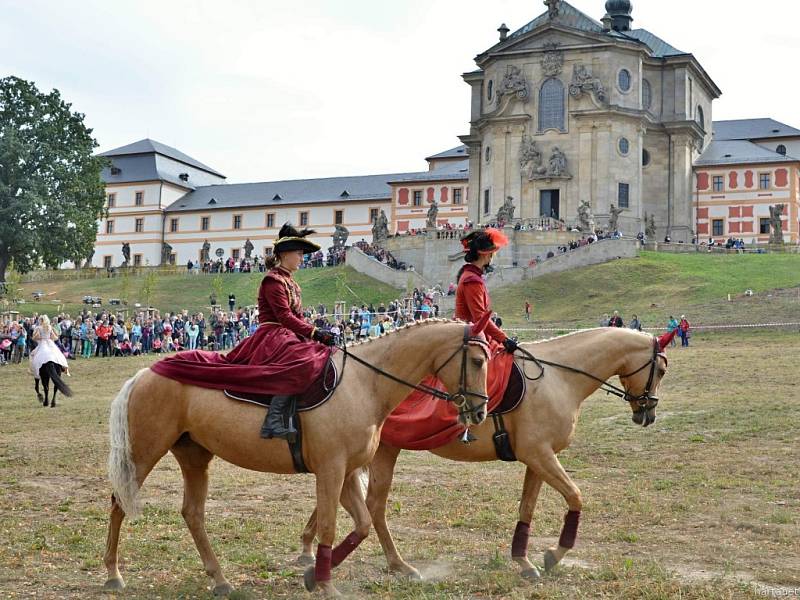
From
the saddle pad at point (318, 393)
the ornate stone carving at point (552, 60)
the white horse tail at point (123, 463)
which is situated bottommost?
the white horse tail at point (123, 463)

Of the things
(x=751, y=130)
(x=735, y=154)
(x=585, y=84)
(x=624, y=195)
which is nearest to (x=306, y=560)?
(x=585, y=84)

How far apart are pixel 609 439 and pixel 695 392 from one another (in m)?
7.38

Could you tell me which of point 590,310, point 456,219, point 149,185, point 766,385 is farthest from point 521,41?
Answer: point 766,385

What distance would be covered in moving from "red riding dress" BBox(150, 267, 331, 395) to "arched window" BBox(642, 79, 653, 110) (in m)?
76.9

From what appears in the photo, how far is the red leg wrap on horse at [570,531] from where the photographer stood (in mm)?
10547

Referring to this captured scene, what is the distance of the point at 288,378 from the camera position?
32.4ft

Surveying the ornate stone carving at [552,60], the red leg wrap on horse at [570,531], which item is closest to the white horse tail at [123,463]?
the red leg wrap on horse at [570,531]

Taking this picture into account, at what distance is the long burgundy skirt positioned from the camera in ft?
32.4

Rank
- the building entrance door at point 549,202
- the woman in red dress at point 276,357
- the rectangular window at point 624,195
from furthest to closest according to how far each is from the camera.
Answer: the building entrance door at point 549,202
the rectangular window at point 624,195
the woman in red dress at point 276,357

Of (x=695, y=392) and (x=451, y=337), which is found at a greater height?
(x=451, y=337)

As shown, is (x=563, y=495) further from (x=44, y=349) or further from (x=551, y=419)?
(x=44, y=349)

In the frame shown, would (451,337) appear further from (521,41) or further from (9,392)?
(521,41)

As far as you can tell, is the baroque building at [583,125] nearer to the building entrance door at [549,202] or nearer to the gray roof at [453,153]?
the building entrance door at [549,202]

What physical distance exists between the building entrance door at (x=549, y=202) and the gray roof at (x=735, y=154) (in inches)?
616
